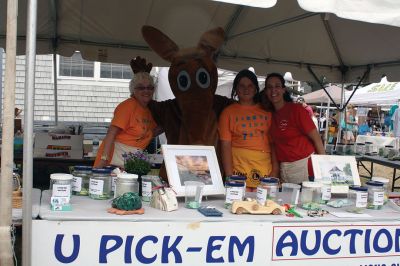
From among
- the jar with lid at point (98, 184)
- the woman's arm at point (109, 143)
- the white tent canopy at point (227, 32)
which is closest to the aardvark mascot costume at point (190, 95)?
the woman's arm at point (109, 143)

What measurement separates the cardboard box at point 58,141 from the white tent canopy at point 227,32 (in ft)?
3.52

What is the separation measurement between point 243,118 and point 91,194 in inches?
52.9

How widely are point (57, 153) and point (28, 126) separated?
3.92m

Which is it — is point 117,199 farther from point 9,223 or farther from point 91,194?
point 9,223

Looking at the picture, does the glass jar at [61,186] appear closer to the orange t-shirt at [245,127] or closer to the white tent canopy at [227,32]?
the orange t-shirt at [245,127]

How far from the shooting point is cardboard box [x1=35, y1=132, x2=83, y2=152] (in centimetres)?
556

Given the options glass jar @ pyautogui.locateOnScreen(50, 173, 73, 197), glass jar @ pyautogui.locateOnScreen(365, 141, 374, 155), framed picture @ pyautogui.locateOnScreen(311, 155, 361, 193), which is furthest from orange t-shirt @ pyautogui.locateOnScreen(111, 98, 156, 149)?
glass jar @ pyautogui.locateOnScreen(365, 141, 374, 155)

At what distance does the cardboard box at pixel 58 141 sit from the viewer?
5559 mm

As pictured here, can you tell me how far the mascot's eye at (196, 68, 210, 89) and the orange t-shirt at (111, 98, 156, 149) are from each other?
473 millimetres

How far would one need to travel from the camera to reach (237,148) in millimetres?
3266

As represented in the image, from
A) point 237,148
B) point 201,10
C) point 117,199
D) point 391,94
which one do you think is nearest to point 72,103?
point 201,10

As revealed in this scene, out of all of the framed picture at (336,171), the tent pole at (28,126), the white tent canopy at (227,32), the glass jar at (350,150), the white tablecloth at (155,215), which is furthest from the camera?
the glass jar at (350,150)

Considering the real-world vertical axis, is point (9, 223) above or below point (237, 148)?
below

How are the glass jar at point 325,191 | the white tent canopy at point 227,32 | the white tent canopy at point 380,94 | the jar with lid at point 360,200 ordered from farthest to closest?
the white tent canopy at point 380,94 < the white tent canopy at point 227,32 < the glass jar at point 325,191 < the jar with lid at point 360,200
